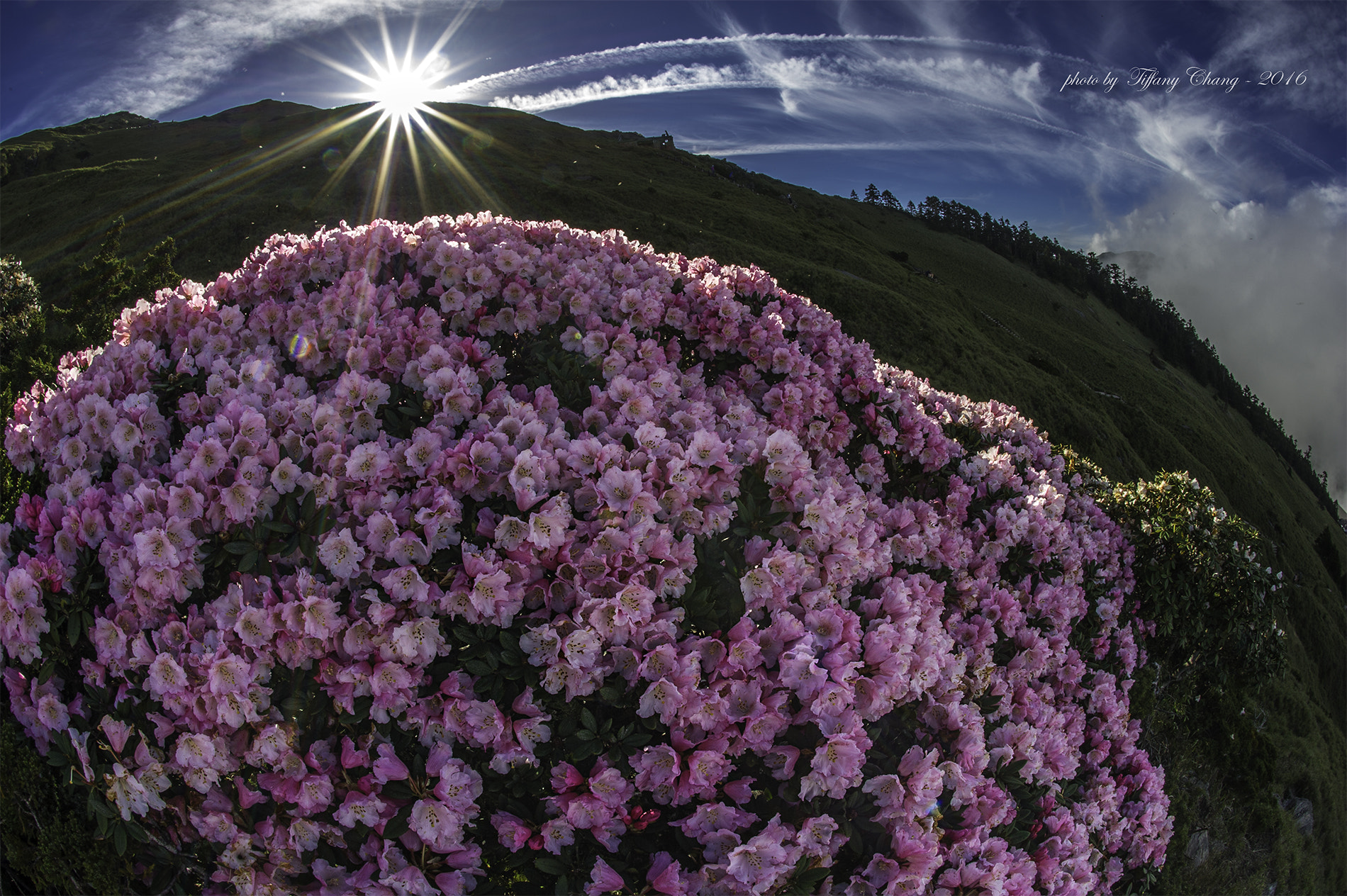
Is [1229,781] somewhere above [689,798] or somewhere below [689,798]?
above

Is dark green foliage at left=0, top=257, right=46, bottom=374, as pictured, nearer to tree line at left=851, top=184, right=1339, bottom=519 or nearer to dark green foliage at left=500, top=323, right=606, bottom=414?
dark green foliage at left=500, top=323, right=606, bottom=414

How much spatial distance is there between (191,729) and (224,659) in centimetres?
44

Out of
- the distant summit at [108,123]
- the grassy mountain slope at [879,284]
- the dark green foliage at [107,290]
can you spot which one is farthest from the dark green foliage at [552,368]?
the distant summit at [108,123]

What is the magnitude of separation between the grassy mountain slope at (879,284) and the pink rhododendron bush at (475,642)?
6.33 meters

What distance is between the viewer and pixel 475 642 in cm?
304

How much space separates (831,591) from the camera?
3.80m

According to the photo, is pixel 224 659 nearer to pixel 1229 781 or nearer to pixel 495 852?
pixel 495 852

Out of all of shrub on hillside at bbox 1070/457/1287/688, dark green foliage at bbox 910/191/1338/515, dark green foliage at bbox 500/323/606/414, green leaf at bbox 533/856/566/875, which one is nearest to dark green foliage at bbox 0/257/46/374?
dark green foliage at bbox 500/323/606/414

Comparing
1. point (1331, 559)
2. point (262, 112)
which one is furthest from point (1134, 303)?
point (262, 112)

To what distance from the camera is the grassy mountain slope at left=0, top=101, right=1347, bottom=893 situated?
10.2 metres

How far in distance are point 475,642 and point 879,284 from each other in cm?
5306

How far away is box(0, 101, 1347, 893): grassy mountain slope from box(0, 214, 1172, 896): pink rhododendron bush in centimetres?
633

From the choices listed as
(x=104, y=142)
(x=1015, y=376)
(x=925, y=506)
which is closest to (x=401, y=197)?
(x=1015, y=376)

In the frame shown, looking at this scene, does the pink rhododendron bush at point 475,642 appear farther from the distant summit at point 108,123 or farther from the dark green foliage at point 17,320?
the distant summit at point 108,123
